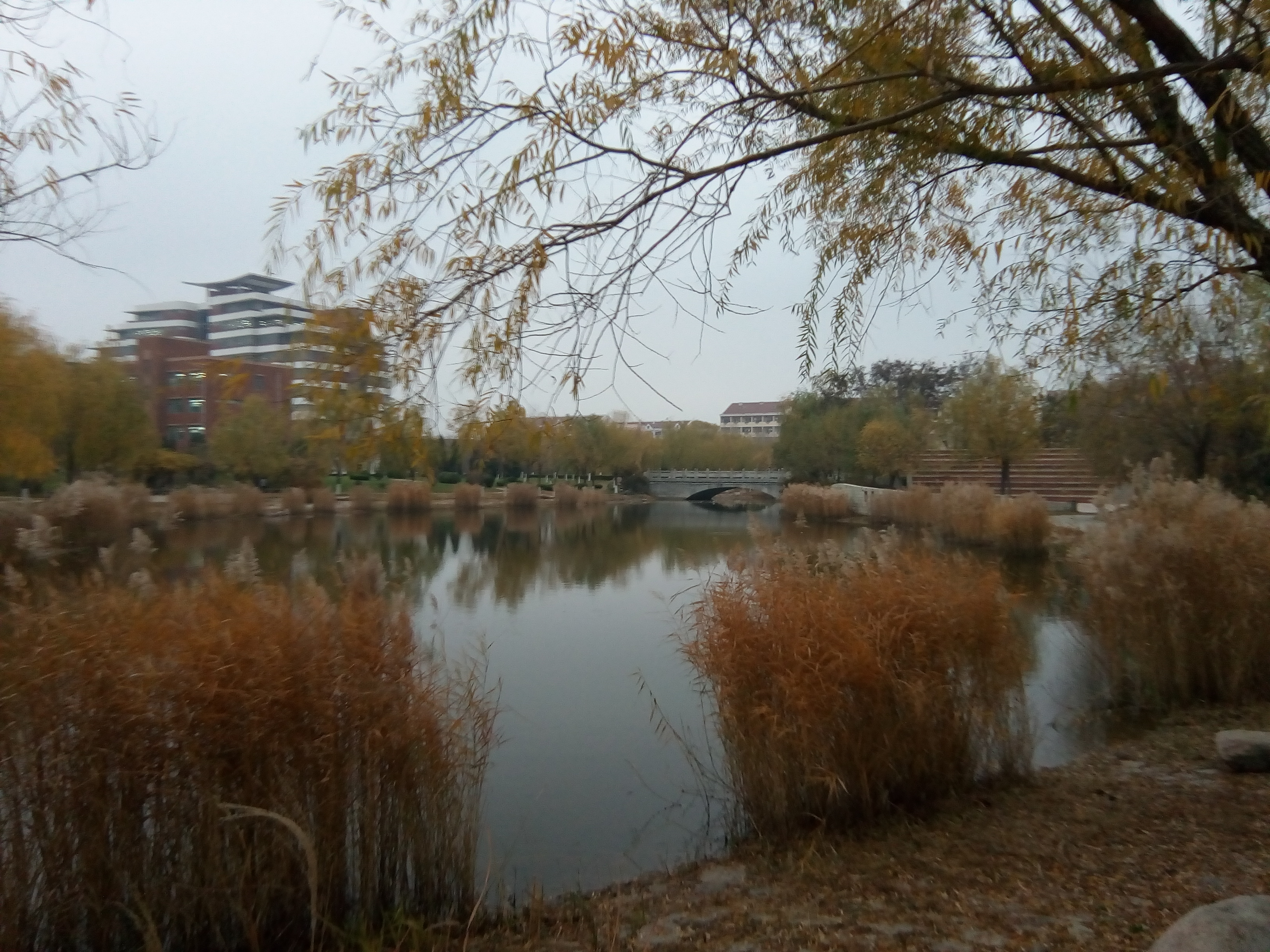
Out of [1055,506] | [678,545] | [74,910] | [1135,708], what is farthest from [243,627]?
[1055,506]

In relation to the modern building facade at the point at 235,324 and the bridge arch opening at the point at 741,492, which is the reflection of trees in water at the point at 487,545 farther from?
the bridge arch opening at the point at 741,492

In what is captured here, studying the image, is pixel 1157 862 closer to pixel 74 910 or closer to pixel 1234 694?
pixel 1234 694

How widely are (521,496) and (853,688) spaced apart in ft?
114

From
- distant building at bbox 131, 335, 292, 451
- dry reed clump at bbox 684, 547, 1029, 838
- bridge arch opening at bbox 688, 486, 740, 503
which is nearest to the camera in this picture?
distant building at bbox 131, 335, 292, 451

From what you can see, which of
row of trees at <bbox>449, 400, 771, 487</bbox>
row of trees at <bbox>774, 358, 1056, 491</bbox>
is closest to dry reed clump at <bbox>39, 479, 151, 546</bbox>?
row of trees at <bbox>449, 400, 771, 487</bbox>

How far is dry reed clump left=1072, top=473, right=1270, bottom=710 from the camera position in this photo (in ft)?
29.1

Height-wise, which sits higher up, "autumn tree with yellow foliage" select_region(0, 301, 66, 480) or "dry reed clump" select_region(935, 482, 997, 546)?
"autumn tree with yellow foliage" select_region(0, 301, 66, 480)

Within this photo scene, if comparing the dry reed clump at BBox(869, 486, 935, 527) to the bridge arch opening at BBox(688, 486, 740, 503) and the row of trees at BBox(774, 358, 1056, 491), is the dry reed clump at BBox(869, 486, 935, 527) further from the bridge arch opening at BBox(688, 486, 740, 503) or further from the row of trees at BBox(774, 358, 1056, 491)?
the bridge arch opening at BBox(688, 486, 740, 503)

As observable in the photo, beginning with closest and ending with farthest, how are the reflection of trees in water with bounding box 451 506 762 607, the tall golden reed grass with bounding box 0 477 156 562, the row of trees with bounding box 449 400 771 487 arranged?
the row of trees with bounding box 449 400 771 487, the tall golden reed grass with bounding box 0 477 156 562, the reflection of trees in water with bounding box 451 506 762 607

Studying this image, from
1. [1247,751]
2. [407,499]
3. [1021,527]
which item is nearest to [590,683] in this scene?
[1247,751]

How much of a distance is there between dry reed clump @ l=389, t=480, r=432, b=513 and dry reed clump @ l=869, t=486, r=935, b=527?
15047mm

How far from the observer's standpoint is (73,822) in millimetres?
4332

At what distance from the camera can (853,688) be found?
6113mm

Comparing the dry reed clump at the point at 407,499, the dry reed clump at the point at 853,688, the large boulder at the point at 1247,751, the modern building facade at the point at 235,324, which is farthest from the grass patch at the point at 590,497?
the large boulder at the point at 1247,751
